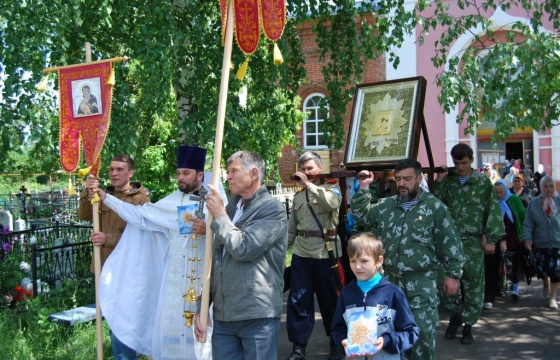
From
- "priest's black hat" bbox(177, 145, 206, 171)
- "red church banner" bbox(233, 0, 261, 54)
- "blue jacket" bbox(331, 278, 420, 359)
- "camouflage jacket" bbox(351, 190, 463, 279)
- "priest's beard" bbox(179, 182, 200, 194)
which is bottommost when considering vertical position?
"blue jacket" bbox(331, 278, 420, 359)

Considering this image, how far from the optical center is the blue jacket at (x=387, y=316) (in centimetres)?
367

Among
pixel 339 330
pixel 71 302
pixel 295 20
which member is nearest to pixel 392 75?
pixel 295 20

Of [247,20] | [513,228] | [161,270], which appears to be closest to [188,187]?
[161,270]

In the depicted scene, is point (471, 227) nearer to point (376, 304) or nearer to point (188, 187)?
point (188, 187)

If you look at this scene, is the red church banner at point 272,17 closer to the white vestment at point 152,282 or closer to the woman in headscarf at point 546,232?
the white vestment at point 152,282

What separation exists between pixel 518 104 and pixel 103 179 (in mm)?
5164

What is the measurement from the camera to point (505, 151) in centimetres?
2397

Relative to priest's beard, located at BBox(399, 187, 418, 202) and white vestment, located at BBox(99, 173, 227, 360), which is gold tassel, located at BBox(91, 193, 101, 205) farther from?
priest's beard, located at BBox(399, 187, 418, 202)

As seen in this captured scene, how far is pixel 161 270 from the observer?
5.57m

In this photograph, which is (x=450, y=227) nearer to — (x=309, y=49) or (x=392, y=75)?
(x=309, y=49)

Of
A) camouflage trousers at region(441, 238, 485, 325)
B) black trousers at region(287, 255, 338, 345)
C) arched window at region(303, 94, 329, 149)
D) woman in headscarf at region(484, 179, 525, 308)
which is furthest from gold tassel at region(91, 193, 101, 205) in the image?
arched window at region(303, 94, 329, 149)

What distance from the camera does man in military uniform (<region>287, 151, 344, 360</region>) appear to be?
6277 mm

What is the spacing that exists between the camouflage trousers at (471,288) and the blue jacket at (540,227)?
1.96 meters

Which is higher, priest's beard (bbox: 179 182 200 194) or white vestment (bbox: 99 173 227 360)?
priest's beard (bbox: 179 182 200 194)
